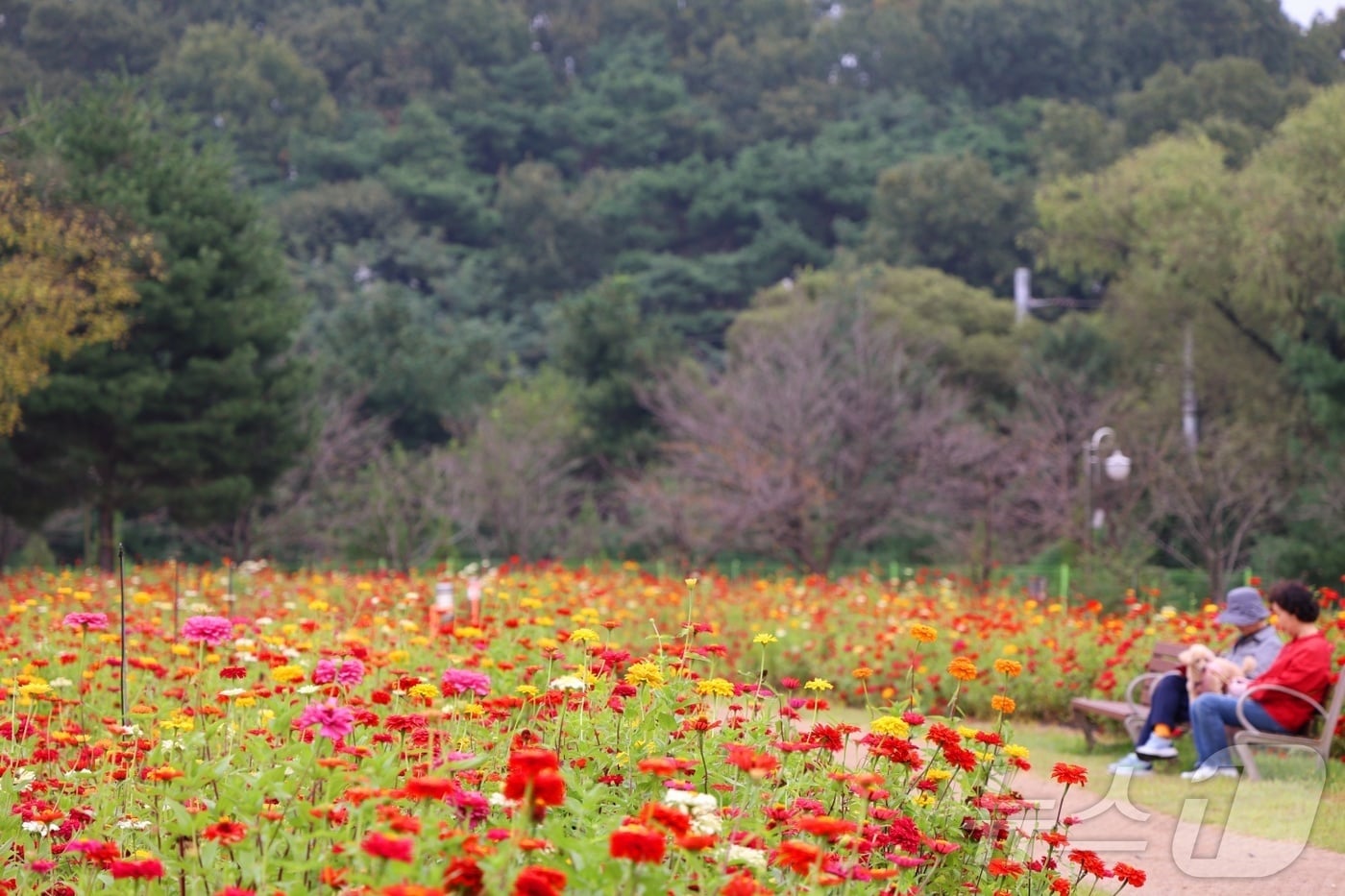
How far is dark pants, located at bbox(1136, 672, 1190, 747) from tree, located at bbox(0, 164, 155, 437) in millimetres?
12815

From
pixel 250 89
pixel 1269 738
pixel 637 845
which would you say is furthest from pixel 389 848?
pixel 250 89

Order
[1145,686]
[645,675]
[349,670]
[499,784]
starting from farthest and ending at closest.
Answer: [1145,686] < [349,670] < [645,675] < [499,784]

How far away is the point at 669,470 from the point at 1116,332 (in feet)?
41.2

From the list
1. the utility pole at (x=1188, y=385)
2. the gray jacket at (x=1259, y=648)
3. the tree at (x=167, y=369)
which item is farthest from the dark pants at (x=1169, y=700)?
the utility pole at (x=1188, y=385)

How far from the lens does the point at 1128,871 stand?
11.4 ft

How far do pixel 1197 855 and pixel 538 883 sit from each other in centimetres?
429

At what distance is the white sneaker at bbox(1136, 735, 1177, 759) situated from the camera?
26.7 feet

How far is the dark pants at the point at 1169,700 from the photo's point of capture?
27.0ft

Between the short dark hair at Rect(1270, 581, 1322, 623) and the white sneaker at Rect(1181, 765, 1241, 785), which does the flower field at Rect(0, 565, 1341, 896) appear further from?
the short dark hair at Rect(1270, 581, 1322, 623)

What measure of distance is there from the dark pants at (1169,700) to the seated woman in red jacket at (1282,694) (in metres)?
0.43

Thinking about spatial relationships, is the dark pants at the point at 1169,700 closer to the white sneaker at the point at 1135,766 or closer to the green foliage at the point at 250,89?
the white sneaker at the point at 1135,766

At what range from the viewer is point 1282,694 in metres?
7.57

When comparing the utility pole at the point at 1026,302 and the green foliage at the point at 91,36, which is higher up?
the green foliage at the point at 91,36

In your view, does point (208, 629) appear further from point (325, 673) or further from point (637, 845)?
point (637, 845)
